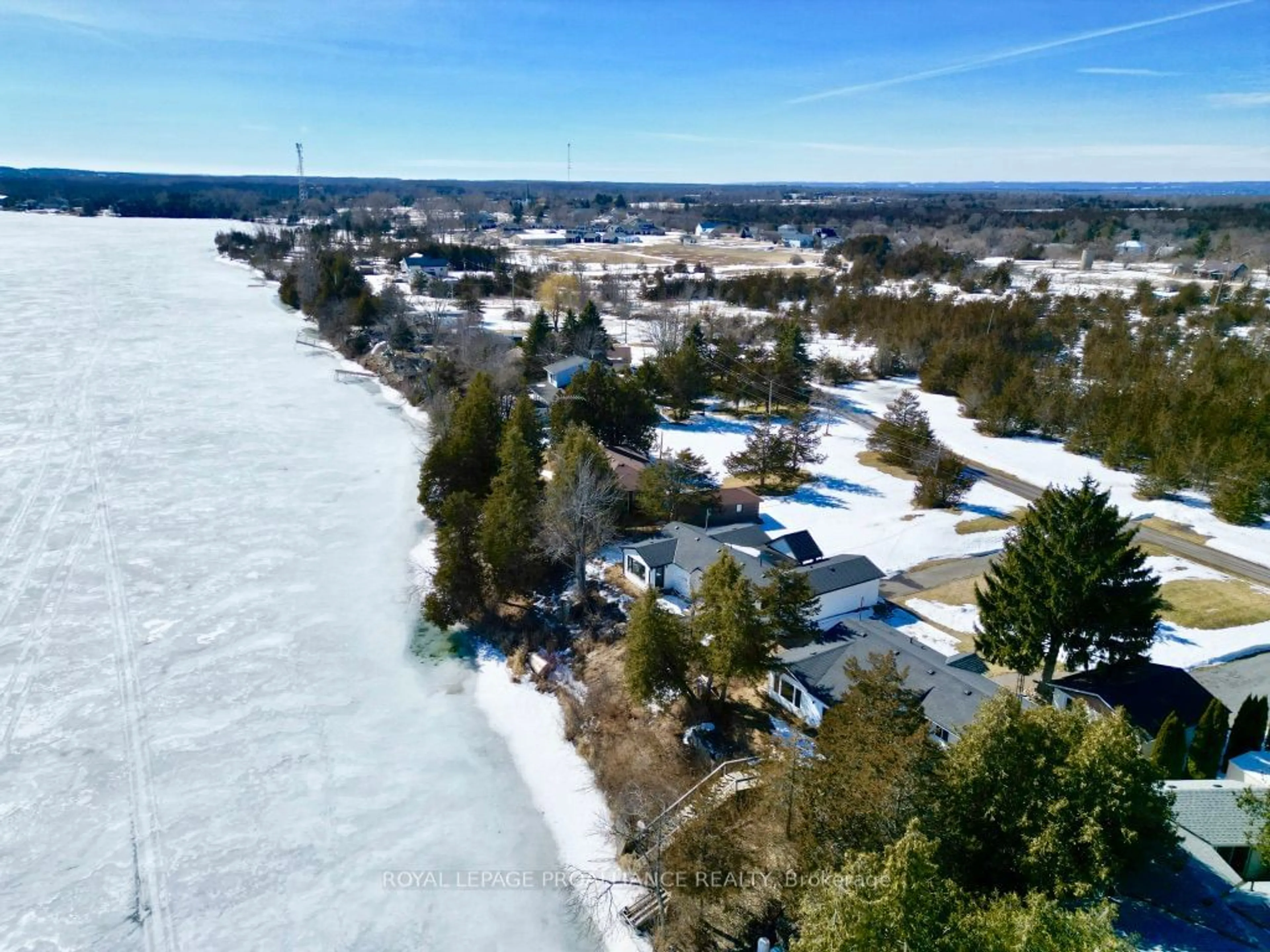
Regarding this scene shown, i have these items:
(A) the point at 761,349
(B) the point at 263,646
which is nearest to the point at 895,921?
(B) the point at 263,646

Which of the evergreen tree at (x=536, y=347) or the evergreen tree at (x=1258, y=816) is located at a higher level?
the evergreen tree at (x=536, y=347)

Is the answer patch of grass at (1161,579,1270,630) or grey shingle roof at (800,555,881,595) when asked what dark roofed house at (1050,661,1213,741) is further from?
grey shingle roof at (800,555,881,595)

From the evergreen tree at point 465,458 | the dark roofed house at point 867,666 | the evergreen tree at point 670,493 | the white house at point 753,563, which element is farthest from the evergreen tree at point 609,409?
the dark roofed house at point 867,666

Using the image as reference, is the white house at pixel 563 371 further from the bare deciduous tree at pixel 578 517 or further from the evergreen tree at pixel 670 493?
the bare deciduous tree at pixel 578 517

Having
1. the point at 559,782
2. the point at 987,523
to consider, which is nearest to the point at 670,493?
the point at 559,782

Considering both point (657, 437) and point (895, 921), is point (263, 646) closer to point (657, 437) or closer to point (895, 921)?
point (895, 921)

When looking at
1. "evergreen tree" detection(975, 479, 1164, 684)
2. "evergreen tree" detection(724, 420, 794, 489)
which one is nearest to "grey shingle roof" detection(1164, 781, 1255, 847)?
"evergreen tree" detection(975, 479, 1164, 684)
